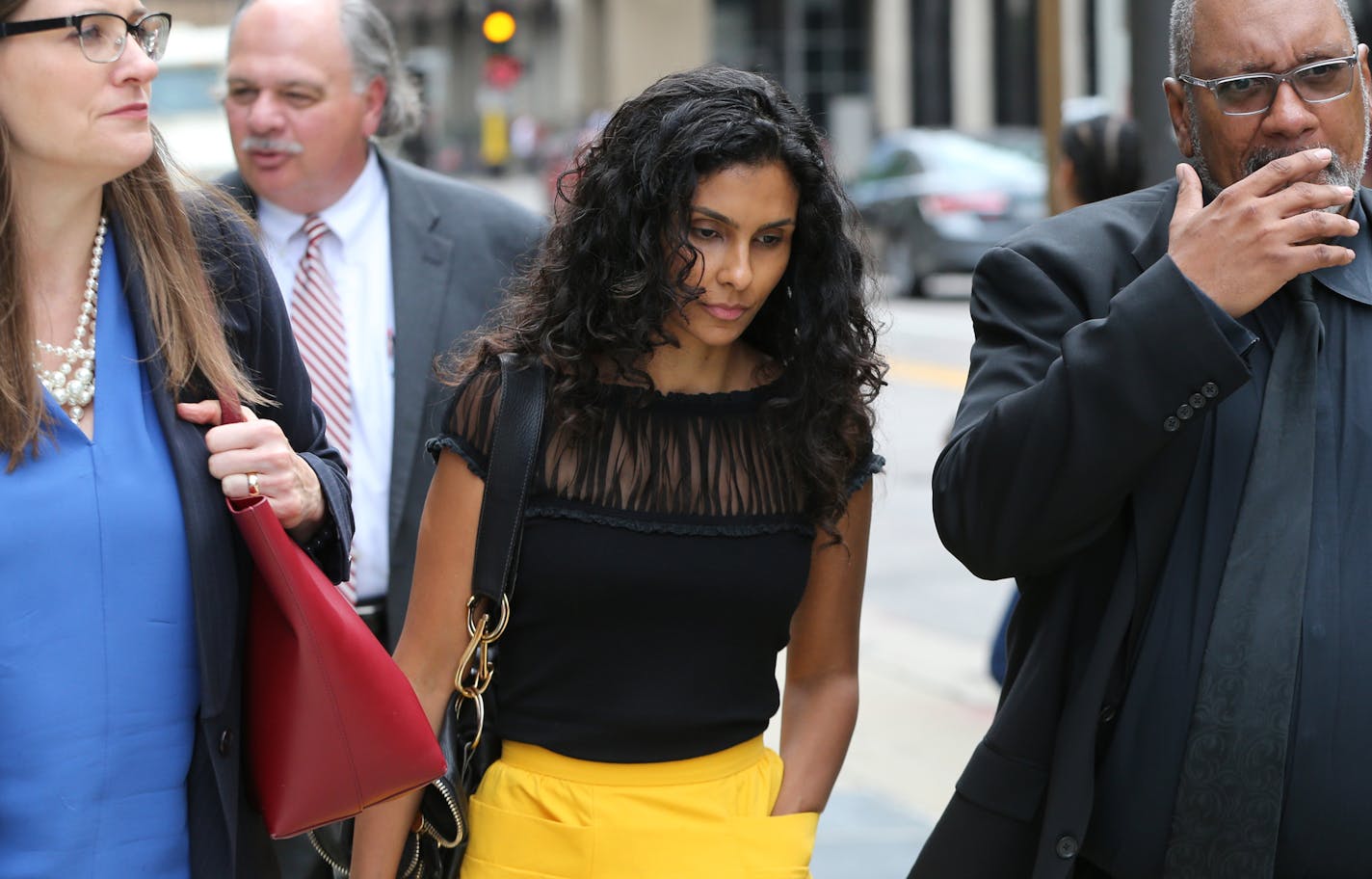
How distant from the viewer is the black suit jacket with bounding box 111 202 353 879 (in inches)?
99.3

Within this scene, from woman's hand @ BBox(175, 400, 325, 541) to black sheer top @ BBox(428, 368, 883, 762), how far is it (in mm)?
272

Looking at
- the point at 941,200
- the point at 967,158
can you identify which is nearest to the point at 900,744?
the point at 941,200

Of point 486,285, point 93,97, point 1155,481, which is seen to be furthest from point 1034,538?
point 486,285

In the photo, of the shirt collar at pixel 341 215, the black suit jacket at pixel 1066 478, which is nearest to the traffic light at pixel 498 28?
the shirt collar at pixel 341 215

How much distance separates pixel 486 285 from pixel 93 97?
196cm

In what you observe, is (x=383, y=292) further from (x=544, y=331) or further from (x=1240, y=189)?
(x=1240, y=189)

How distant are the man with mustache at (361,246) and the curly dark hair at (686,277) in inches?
42.4

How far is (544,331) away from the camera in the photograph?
294 cm

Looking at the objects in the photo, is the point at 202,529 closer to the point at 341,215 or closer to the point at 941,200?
the point at 341,215

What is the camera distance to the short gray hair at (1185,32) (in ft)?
8.77

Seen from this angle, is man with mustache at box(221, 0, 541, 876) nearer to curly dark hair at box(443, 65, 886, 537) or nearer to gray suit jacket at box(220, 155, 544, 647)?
gray suit jacket at box(220, 155, 544, 647)

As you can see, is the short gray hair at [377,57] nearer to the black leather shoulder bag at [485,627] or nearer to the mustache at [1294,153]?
the black leather shoulder bag at [485,627]

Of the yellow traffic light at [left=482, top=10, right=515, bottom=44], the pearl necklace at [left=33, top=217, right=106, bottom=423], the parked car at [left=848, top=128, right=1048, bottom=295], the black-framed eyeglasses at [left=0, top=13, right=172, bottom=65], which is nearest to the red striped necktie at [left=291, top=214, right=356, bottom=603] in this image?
the pearl necklace at [left=33, top=217, right=106, bottom=423]

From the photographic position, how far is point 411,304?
4246mm
